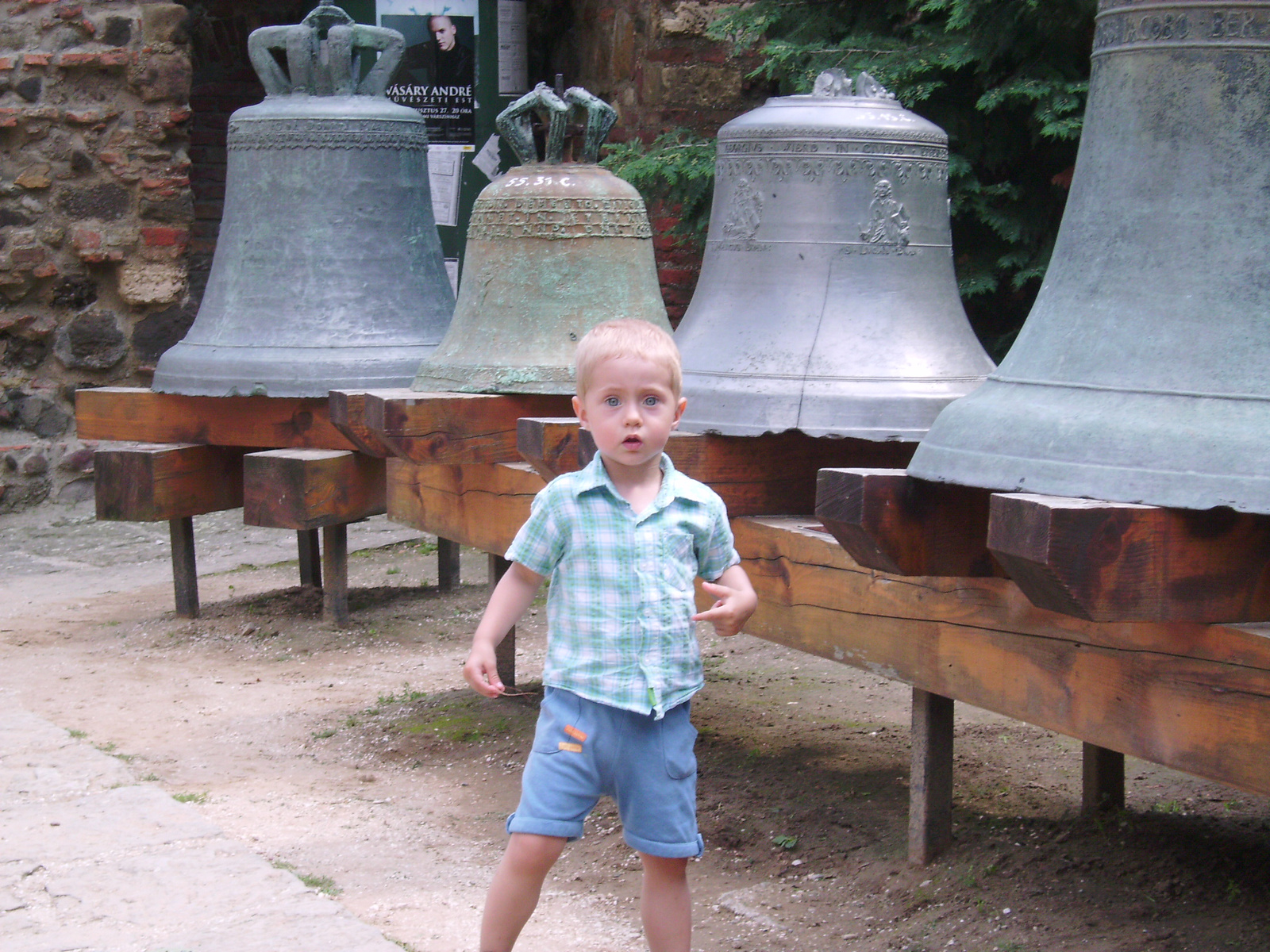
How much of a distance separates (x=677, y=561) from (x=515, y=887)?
0.49m

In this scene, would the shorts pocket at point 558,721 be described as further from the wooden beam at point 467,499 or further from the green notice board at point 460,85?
the green notice board at point 460,85

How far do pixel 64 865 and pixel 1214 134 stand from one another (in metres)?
2.06

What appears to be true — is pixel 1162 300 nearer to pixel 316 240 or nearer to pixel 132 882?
pixel 132 882

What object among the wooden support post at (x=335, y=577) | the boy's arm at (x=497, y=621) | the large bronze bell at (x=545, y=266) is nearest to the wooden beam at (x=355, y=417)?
the large bronze bell at (x=545, y=266)

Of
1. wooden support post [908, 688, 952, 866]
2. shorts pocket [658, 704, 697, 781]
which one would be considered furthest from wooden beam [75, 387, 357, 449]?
shorts pocket [658, 704, 697, 781]

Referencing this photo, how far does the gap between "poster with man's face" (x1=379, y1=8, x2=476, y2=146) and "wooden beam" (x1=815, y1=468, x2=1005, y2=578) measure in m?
5.01

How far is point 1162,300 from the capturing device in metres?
1.79

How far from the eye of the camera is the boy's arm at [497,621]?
76.4 inches

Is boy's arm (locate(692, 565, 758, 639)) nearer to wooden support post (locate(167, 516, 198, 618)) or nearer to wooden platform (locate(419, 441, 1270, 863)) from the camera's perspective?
wooden platform (locate(419, 441, 1270, 863))

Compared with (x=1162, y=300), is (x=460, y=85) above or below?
above

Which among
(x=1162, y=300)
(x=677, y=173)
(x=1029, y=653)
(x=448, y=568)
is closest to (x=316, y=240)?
(x=448, y=568)

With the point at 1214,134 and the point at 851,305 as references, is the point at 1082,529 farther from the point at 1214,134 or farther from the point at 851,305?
the point at 851,305

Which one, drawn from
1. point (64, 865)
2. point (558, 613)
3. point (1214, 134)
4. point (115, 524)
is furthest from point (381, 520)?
point (1214, 134)

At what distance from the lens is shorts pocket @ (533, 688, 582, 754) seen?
1.93m
